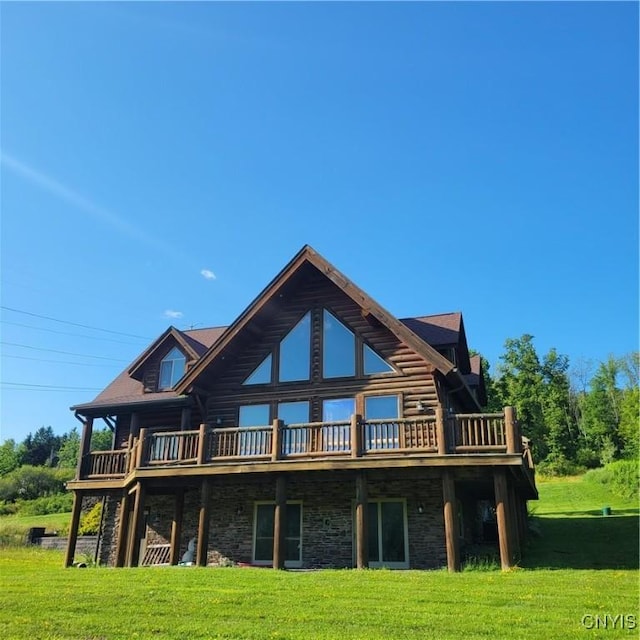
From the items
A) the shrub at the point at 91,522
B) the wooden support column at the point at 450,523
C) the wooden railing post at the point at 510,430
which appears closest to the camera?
the wooden support column at the point at 450,523

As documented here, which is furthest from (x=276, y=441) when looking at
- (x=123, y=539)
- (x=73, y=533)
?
(x=73, y=533)

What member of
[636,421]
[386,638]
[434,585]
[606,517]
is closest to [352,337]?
[434,585]

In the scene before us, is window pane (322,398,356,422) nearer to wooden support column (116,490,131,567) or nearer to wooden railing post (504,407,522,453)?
wooden railing post (504,407,522,453)

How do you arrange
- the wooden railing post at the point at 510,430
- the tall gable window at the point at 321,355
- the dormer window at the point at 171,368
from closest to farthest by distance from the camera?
1. the wooden railing post at the point at 510,430
2. the tall gable window at the point at 321,355
3. the dormer window at the point at 171,368

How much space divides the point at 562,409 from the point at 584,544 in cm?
4325

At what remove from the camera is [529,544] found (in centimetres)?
2072

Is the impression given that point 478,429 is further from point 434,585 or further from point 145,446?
point 145,446

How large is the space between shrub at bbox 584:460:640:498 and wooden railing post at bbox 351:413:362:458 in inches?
1005

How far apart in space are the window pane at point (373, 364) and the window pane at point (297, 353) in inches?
74.8

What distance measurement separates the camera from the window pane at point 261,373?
803 inches

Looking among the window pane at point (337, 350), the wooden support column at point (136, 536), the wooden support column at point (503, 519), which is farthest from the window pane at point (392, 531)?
the wooden support column at point (136, 536)

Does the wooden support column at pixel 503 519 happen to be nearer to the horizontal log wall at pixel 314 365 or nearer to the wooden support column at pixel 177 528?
the horizontal log wall at pixel 314 365

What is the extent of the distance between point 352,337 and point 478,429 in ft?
17.7

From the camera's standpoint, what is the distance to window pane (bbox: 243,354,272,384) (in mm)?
20391
